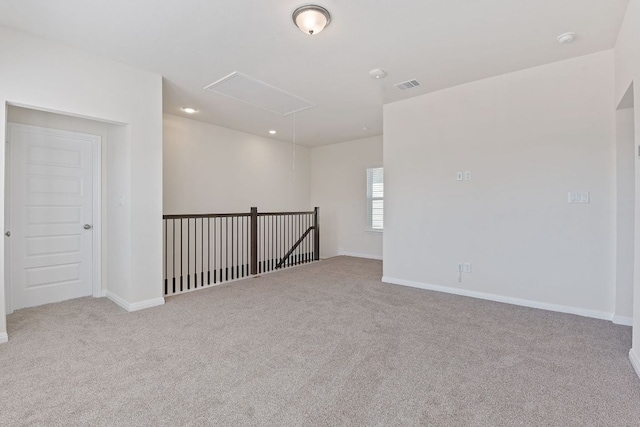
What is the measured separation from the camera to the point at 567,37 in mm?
2705

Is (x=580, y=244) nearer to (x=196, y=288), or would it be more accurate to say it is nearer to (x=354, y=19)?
(x=354, y=19)

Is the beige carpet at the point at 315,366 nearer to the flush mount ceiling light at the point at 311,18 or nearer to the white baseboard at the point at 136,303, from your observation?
the white baseboard at the point at 136,303

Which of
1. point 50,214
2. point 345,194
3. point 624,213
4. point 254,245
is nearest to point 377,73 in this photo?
point 624,213

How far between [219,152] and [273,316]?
3868mm

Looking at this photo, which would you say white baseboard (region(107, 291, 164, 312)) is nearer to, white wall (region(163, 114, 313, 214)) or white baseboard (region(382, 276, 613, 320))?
white wall (region(163, 114, 313, 214))

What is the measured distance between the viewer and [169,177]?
5176 mm

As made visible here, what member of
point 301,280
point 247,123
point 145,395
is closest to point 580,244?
point 301,280

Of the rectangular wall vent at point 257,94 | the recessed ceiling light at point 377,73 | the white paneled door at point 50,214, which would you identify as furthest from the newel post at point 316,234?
the white paneled door at point 50,214

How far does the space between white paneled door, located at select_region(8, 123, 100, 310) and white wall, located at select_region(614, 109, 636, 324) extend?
582cm

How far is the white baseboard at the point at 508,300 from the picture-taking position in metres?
3.07

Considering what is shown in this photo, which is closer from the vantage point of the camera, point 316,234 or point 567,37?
point 567,37

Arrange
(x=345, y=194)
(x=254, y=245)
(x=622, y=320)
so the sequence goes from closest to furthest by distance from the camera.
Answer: (x=622, y=320)
(x=254, y=245)
(x=345, y=194)

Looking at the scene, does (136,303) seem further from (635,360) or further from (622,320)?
(622,320)

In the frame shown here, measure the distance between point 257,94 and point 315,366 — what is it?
11.3 feet
